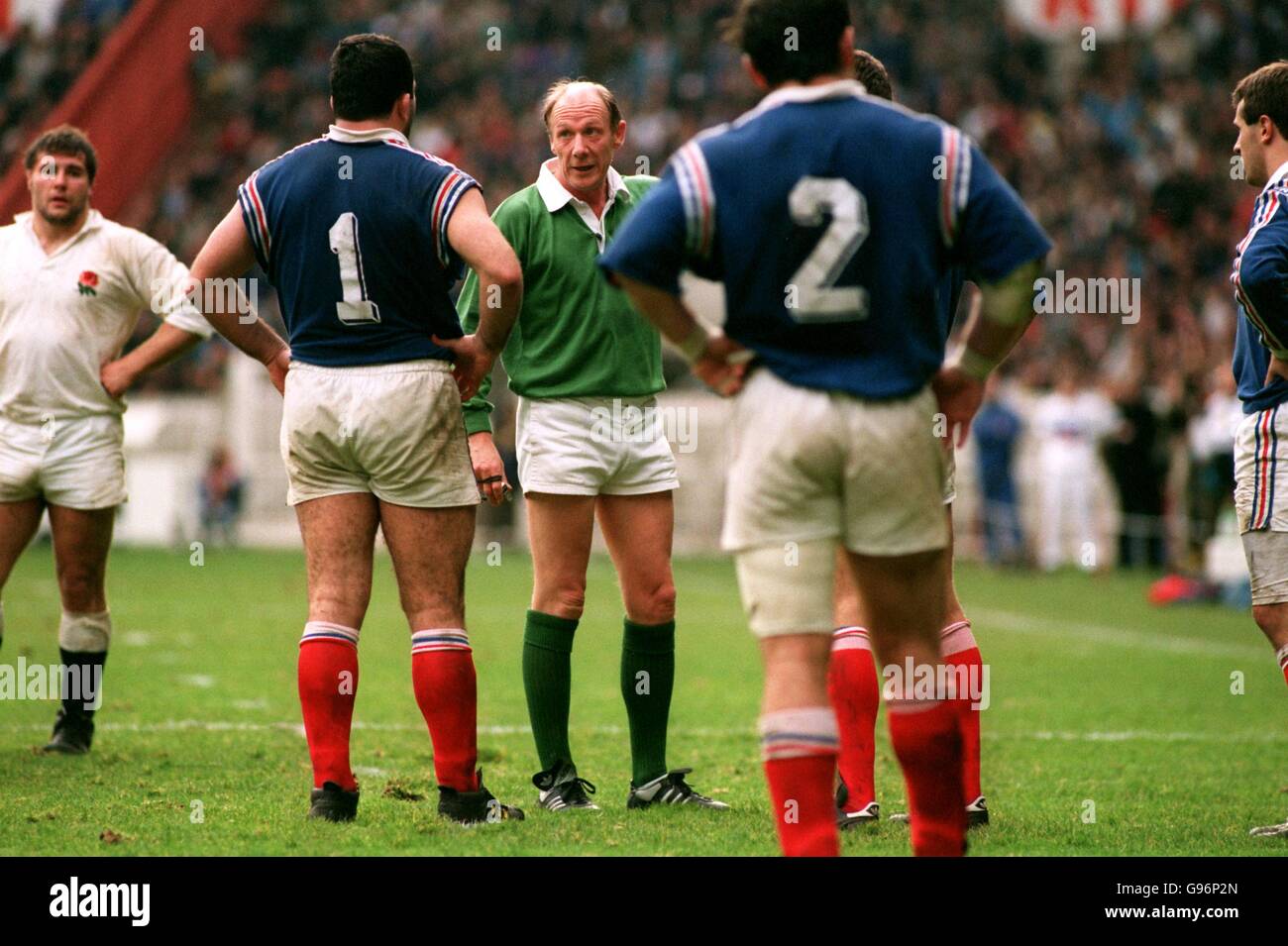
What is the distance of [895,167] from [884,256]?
209mm

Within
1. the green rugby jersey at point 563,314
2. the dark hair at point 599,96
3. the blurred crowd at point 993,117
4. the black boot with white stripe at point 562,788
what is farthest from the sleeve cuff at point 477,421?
the blurred crowd at point 993,117

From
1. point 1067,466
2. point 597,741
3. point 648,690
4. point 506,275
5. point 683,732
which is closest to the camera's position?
point 506,275

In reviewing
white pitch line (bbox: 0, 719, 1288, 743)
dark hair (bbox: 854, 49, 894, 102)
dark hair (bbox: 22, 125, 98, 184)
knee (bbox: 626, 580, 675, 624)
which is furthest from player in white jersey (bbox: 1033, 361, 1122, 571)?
dark hair (bbox: 854, 49, 894, 102)

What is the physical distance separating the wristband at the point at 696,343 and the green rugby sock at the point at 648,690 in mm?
2106

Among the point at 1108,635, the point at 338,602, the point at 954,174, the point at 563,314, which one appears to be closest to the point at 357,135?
the point at 563,314

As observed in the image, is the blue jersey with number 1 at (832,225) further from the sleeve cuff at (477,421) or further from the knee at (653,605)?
the knee at (653,605)

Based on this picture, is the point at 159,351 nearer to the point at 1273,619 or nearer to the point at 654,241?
the point at 654,241

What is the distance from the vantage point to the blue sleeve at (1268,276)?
545 centimetres

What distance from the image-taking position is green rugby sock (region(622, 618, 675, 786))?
612cm

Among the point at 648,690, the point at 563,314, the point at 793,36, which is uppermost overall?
the point at 793,36

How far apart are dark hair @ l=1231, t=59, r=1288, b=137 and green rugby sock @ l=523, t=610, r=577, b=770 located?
9.43 feet

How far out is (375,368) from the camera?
5.42 m

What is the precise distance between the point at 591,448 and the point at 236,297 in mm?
1290
